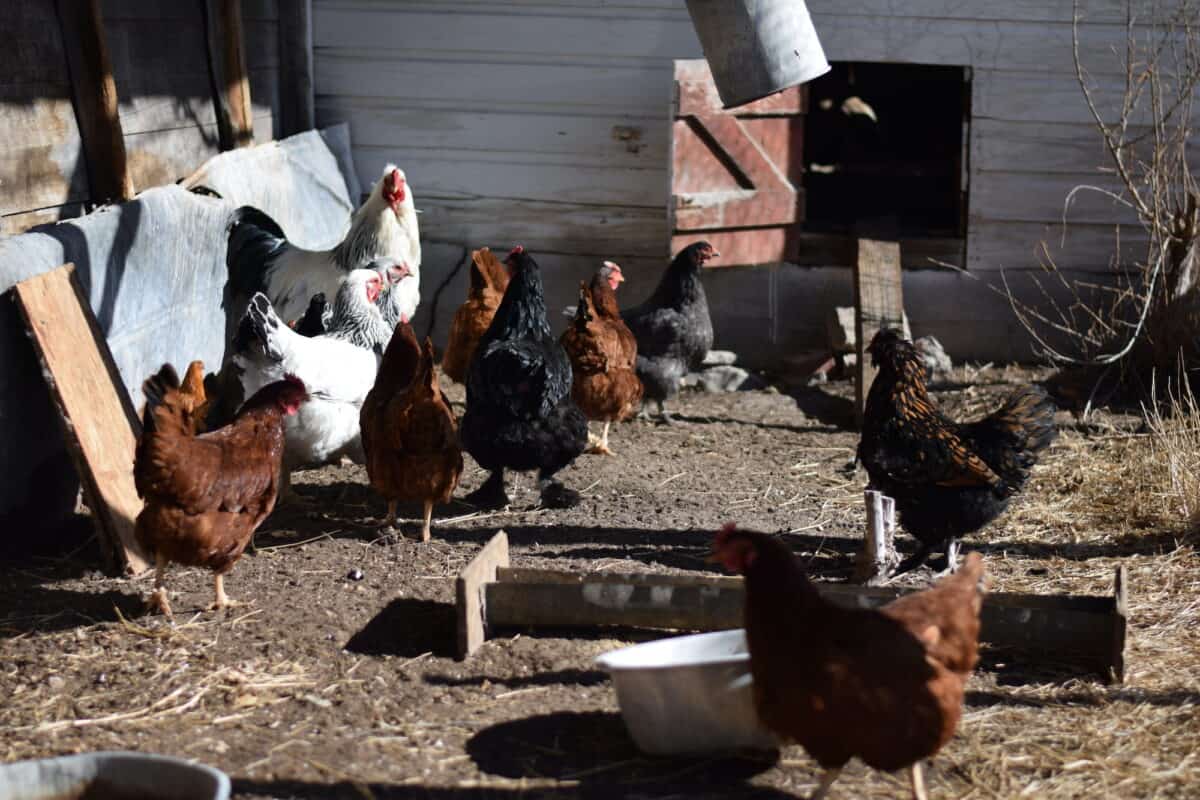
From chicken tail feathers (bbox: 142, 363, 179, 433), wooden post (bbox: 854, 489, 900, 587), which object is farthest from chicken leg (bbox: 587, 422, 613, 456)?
chicken tail feathers (bbox: 142, 363, 179, 433)

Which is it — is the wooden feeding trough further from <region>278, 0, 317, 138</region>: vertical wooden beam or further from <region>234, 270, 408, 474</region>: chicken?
<region>278, 0, 317, 138</region>: vertical wooden beam

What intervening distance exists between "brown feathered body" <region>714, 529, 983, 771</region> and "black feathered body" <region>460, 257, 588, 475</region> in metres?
2.42

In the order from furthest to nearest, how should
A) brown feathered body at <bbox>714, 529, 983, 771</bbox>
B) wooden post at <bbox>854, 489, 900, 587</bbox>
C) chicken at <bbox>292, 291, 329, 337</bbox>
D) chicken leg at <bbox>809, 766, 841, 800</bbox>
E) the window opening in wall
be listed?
the window opening in wall, chicken at <bbox>292, 291, 329, 337</bbox>, wooden post at <bbox>854, 489, 900, 587</bbox>, chicken leg at <bbox>809, 766, 841, 800</bbox>, brown feathered body at <bbox>714, 529, 983, 771</bbox>

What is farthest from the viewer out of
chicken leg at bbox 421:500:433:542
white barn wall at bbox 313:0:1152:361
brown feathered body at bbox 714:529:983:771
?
white barn wall at bbox 313:0:1152:361

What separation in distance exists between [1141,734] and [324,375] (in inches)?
145

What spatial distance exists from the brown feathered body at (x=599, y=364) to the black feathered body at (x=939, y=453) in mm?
1816

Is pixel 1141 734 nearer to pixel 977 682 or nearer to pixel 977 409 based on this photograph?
pixel 977 682

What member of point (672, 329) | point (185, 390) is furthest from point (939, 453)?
point (185, 390)

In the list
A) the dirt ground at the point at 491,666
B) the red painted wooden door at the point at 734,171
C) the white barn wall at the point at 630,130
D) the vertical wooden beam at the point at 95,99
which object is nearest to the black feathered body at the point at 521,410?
the dirt ground at the point at 491,666

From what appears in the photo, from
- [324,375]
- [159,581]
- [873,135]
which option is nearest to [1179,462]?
[324,375]

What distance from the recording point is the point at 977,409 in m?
7.70

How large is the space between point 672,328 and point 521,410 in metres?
1.94

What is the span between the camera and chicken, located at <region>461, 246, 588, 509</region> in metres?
5.66

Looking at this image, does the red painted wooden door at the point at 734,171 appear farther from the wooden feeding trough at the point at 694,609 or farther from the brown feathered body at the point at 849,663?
the brown feathered body at the point at 849,663
